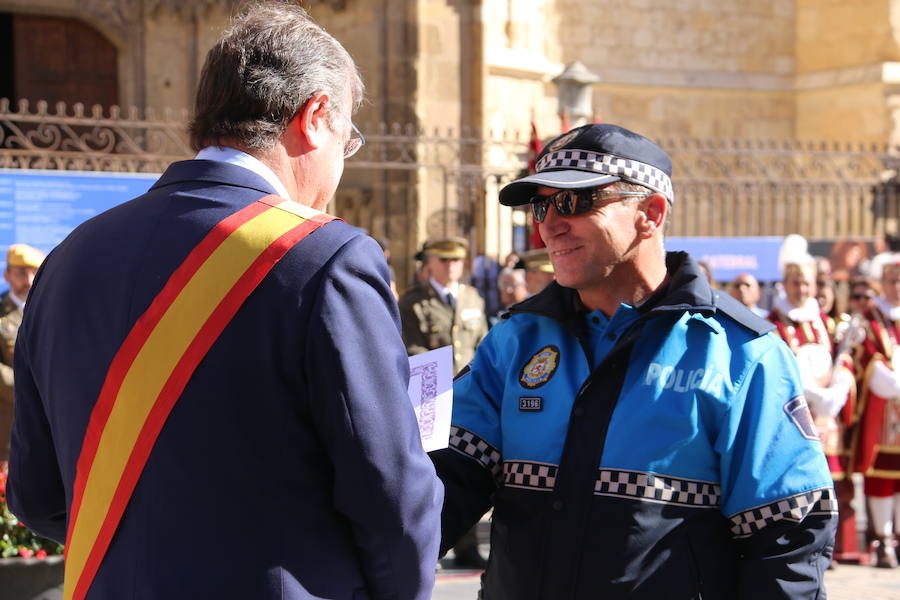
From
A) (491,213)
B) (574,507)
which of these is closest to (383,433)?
(574,507)

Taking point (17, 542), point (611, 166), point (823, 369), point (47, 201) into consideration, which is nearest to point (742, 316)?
point (611, 166)

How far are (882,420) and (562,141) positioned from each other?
586 centimetres

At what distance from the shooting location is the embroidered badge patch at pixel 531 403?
9.03ft

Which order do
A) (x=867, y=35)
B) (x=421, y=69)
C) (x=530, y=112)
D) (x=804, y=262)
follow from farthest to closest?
(x=867, y=35) < (x=530, y=112) < (x=421, y=69) < (x=804, y=262)

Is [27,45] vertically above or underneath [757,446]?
above

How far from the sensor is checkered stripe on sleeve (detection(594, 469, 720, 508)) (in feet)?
8.52

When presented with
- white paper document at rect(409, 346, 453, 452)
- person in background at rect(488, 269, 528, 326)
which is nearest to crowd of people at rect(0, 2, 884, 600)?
white paper document at rect(409, 346, 453, 452)

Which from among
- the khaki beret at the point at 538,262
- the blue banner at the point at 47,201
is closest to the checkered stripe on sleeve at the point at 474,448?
the khaki beret at the point at 538,262

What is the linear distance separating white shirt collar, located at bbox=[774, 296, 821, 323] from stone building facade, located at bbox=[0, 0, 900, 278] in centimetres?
400

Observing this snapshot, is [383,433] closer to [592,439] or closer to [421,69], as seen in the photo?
[592,439]

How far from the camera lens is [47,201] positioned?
8562 mm

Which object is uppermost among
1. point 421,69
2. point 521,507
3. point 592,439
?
point 421,69

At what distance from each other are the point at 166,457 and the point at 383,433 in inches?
14.5

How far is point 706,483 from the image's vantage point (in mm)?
2631
